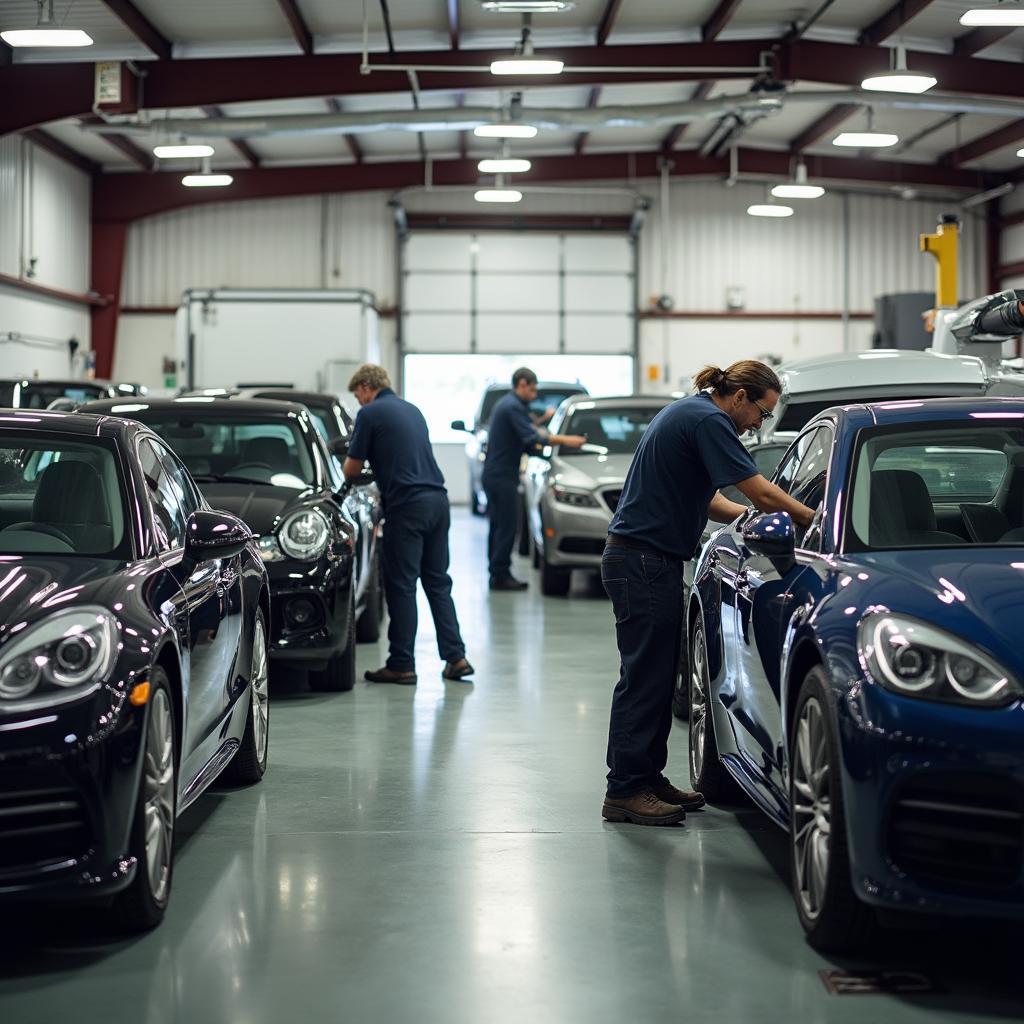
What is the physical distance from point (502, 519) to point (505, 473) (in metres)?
0.42

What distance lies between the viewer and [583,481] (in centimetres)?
1330

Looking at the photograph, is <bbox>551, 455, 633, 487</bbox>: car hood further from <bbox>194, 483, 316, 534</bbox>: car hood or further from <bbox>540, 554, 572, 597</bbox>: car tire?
<bbox>194, 483, 316, 534</bbox>: car hood

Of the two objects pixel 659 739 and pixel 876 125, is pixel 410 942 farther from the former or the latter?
pixel 876 125

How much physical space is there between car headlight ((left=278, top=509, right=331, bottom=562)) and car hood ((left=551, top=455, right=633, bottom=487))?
527 centimetres

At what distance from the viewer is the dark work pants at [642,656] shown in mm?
5457

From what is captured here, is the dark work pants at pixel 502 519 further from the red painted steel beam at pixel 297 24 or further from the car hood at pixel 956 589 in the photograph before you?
the car hood at pixel 956 589

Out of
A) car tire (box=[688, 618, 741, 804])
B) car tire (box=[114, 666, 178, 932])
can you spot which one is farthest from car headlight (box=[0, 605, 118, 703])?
car tire (box=[688, 618, 741, 804])

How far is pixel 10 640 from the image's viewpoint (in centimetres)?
383

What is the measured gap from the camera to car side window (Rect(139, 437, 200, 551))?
493 centimetres

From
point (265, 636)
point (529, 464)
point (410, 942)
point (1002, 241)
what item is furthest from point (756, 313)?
point (410, 942)

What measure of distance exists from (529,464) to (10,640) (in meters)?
12.0

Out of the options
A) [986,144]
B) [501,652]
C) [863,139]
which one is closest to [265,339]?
[863,139]

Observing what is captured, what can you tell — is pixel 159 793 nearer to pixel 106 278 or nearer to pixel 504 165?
pixel 504 165

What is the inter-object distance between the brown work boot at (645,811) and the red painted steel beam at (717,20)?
14685mm
